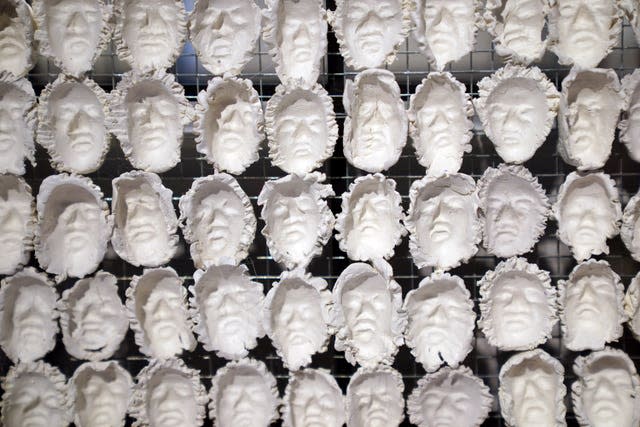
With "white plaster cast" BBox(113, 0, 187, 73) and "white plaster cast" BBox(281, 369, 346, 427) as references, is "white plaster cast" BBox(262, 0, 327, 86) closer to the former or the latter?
"white plaster cast" BBox(113, 0, 187, 73)

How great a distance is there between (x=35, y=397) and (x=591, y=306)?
909mm

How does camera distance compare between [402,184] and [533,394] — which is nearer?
[533,394]

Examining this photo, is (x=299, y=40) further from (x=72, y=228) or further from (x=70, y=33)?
(x=72, y=228)

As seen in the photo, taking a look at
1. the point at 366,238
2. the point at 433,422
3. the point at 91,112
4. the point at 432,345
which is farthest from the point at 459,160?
the point at 91,112

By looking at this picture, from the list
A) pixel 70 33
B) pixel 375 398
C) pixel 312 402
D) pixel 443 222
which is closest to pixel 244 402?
pixel 312 402

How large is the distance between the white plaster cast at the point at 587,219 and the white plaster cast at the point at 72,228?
0.71 metres

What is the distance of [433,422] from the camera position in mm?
1020

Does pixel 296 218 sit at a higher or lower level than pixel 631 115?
lower

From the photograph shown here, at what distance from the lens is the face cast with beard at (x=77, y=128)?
0.99m

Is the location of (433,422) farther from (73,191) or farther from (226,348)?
(73,191)

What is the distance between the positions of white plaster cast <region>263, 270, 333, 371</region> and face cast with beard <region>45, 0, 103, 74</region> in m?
0.47

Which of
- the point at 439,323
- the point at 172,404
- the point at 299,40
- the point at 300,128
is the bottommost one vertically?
the point at 172,404

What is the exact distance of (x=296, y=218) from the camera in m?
1.00

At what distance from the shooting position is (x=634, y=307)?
3.27 ft
